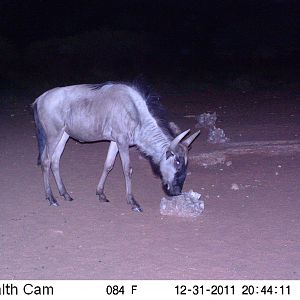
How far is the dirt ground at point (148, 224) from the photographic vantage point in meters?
5.64

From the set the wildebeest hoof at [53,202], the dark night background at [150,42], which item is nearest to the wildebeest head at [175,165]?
the wildebeest hoof at [53,202]

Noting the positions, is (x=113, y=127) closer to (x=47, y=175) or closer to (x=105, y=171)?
(x=105, y=171)

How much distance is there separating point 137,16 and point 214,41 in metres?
7.95

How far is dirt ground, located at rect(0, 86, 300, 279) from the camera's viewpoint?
5.64 metres

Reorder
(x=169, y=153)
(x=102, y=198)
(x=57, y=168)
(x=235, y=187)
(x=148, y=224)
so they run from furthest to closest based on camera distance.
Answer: (x=235, y=187), (x=57, y=168), (x=102, y=198), (x=169, y=153), (x=148, y=224)

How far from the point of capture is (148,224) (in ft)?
23.1

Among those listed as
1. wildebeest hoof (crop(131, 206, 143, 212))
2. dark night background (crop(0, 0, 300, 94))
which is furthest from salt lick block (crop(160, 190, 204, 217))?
dark night background (crop(0, 0, 300, 94))

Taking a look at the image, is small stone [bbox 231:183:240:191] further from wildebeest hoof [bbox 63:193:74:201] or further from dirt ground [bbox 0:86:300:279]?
wildebeest hoof [bbox 63:193:74:201]

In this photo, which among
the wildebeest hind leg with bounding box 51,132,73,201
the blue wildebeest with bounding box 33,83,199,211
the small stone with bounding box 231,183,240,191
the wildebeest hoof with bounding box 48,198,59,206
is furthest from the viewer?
the small stone with bounding box 231,183,240,191

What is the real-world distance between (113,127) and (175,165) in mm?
1114

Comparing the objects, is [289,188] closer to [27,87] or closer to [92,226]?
[92,226]

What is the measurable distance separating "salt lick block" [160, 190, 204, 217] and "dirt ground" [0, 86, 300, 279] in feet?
0.32

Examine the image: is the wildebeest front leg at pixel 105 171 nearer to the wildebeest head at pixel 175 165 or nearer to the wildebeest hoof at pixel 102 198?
the wildebeest hoof at pixel 102 198

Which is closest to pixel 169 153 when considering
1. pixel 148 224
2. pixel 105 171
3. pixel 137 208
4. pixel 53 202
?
pixel 137 208
